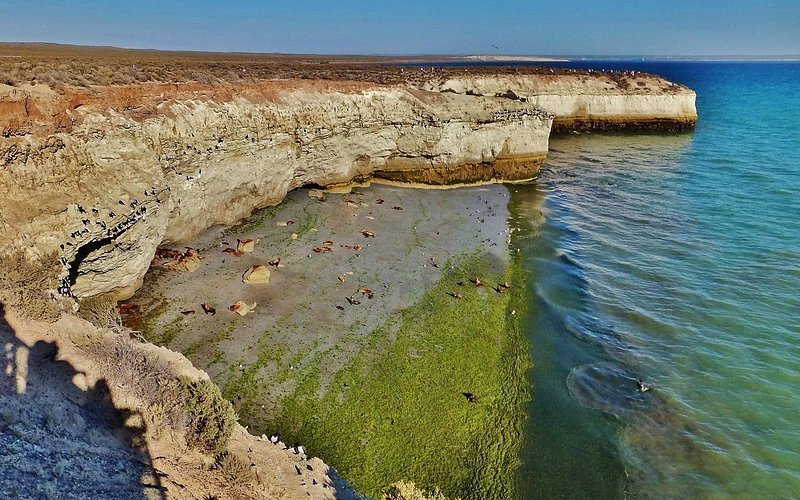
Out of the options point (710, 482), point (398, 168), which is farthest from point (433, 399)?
point (398, 168)

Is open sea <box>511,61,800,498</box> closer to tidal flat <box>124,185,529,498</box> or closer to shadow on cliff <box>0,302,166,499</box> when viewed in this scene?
tidal flat <box>124,185,529,498</box>

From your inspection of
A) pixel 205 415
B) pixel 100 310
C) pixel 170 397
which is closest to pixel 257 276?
pixel 100 310

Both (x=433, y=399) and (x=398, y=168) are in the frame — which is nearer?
(x=433, y=399)

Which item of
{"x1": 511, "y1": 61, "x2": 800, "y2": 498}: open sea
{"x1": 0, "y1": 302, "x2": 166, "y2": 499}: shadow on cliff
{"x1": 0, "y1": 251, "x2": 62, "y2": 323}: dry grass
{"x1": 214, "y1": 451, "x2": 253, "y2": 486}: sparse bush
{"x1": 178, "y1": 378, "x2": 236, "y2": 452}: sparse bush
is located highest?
{"x1": 0, "y1": 251, "x2": 62, "y2": 323}: dry grass

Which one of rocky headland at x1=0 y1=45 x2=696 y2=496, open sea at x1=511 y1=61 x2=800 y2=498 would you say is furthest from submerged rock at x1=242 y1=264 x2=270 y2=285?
open sea at x1=511 y1=61 x2=800 y2=498

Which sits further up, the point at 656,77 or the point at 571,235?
the point at 656,77

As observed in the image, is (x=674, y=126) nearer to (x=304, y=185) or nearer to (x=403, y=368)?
(x=304, y=185)

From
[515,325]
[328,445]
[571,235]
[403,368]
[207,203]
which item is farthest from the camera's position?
[571,235]
